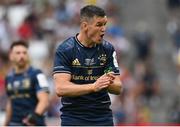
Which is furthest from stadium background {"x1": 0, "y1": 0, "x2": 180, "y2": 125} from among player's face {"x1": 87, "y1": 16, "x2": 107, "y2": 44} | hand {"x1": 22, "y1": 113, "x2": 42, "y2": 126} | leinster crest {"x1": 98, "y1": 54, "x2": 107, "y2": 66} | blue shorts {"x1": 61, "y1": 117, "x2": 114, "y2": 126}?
player's face {"x1": 87, "y1": 16, "x2": 107, "y2": 44}

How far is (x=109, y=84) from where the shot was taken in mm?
10594

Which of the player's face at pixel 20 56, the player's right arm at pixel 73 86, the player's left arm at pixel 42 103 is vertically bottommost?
the player's left arm at pixel 42 103

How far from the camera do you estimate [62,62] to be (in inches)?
432

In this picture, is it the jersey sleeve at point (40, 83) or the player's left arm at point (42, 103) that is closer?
the player's left arm at point (42, 103)

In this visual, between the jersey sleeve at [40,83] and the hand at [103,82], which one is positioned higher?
the hand at [103,82]

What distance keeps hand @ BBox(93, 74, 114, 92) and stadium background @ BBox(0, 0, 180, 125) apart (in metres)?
9.38

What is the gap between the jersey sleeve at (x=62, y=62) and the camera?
431 inches

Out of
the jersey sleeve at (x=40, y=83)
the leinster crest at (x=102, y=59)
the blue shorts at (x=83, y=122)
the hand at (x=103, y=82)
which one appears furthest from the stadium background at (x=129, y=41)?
the hand at (x=103, y=82)

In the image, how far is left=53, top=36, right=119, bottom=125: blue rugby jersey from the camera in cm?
1097

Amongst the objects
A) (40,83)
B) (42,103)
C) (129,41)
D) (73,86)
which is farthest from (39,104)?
(129,41)

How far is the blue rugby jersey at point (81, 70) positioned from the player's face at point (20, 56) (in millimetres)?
3427

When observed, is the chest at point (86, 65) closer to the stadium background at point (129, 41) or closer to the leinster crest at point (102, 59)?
the leinster crest at point (102, 59)

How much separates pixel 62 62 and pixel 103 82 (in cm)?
70

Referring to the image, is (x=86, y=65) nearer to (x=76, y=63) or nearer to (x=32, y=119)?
(x=76, y=63)
